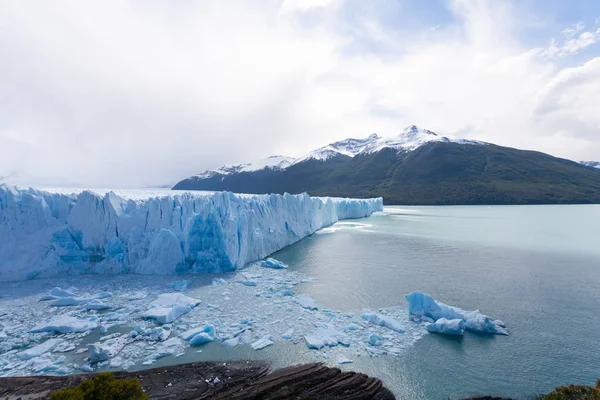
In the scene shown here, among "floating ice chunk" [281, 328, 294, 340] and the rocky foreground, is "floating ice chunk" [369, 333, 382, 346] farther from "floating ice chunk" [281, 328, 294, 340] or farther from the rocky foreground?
"floating ice chunk" [281, 328, 294, 340]

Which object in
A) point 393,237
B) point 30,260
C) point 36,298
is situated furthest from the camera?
point 393,237

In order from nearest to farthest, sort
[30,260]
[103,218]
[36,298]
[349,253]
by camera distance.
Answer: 1. [36,298]
2. [30,260]
3. [103,218]
4. [349,253]

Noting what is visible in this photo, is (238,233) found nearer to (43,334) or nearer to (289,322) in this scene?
(289,322)

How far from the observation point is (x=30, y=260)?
42.6ft

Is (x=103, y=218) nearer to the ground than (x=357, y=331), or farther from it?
farther from it

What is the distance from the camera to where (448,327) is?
316 inches

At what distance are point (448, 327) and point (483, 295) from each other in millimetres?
4209

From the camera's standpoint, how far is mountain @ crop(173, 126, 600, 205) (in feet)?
240

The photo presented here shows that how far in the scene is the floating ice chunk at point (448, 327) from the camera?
801 cm

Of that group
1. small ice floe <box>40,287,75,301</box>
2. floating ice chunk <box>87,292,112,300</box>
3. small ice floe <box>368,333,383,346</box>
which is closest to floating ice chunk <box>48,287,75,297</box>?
small ice floe <box>40,287,75,301</box>

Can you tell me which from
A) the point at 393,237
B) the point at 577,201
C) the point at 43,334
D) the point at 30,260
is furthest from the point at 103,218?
the point at 577,201

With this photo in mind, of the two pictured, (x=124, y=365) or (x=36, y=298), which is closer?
(x=124, y=365)

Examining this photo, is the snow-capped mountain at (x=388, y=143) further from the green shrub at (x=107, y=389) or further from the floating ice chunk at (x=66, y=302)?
the green shrub at (x=107, y=389)

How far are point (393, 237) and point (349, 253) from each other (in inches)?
308
